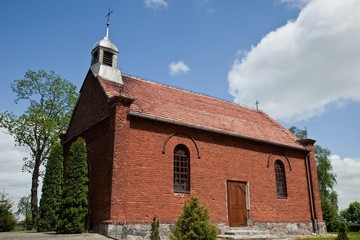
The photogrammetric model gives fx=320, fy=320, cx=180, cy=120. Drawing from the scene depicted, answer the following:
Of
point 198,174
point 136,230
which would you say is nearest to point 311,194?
point 198,174

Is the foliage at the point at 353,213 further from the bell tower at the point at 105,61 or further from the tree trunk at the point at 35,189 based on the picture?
the tree trunk at the point at 35,189

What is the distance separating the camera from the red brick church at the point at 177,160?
44.5 ft

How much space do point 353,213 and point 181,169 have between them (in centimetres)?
2778

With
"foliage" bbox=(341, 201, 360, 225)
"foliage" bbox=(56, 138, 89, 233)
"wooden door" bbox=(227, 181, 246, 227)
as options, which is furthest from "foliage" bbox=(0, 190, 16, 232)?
"foliage" bbox=(341, 201, 360, 225)

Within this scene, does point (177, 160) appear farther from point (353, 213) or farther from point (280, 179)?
point (353, 213)

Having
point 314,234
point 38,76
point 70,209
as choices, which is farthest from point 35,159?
point 314,234

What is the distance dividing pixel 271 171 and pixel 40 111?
20.1 m

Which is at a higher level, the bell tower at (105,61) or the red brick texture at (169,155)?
the bell tower at (105,61)

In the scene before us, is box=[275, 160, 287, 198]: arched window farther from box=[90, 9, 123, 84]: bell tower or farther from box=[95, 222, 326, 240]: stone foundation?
box=[90, 9, 123, 84]: bell tower

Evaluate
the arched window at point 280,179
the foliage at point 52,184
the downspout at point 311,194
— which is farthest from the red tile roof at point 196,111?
the foliage at point 52,184

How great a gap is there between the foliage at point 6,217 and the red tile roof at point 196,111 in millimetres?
11436

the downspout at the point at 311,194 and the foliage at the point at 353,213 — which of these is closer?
the downspout at the point at 311,194

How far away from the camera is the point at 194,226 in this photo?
9828 millimetres

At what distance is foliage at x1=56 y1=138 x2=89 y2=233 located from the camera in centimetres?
1348
